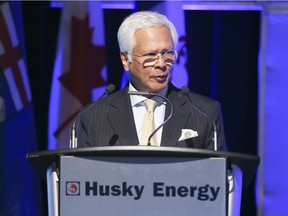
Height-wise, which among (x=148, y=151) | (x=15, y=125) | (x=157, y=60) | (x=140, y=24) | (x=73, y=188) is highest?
(x=140, y=24)

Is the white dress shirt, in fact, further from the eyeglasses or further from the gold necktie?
the eyeglasses

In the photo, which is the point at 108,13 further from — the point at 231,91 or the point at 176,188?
the point at 176,188

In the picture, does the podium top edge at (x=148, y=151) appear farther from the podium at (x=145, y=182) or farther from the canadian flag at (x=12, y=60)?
the canadian flag at (x=12, y=60)

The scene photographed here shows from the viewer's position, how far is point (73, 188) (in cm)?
222

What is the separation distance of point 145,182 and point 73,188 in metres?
0.21

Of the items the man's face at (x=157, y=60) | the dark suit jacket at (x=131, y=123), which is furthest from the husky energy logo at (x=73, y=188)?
the man's face at (x=157, y=60)

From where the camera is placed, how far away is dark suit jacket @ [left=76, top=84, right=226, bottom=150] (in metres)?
2.62

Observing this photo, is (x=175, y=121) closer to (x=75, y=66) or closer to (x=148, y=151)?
(x=148, y=151)

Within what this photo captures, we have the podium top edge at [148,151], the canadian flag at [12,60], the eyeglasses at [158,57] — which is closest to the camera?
the podium top edge at [148,151]

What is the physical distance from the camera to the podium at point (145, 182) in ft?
7.17

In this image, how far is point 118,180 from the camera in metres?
2.21

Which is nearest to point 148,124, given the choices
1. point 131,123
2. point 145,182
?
point 131,123

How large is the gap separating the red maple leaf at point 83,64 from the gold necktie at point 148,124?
1823 mm

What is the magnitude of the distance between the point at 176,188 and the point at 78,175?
29 centimetres
